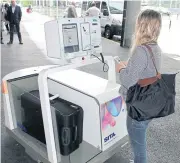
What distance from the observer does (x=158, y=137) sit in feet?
8.64

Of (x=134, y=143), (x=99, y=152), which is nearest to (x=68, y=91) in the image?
(x=99, y=152)

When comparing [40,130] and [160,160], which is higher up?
[40,130]

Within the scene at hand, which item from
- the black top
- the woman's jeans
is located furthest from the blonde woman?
the black top

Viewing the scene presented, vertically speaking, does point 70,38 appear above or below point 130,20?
above

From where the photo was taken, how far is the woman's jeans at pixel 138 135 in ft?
5.33

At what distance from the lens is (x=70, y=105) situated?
2.03 metres

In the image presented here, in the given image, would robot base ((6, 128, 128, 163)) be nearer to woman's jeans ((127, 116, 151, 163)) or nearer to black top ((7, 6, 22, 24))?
woman's jeans ((127, 116, 151, 163))

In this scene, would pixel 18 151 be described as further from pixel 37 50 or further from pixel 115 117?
pixel 37 50

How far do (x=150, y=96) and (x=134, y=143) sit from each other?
383 millimetres

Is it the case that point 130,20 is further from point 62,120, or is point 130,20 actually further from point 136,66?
point 136,66

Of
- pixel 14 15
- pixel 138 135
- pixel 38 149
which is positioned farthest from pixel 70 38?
pixel 14 15

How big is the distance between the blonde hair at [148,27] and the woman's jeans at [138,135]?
525 millimetres

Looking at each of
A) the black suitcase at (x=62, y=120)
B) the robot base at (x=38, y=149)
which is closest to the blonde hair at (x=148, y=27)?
the black suitcase at (x=62, y=120)

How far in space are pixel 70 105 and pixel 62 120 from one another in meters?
0.16
